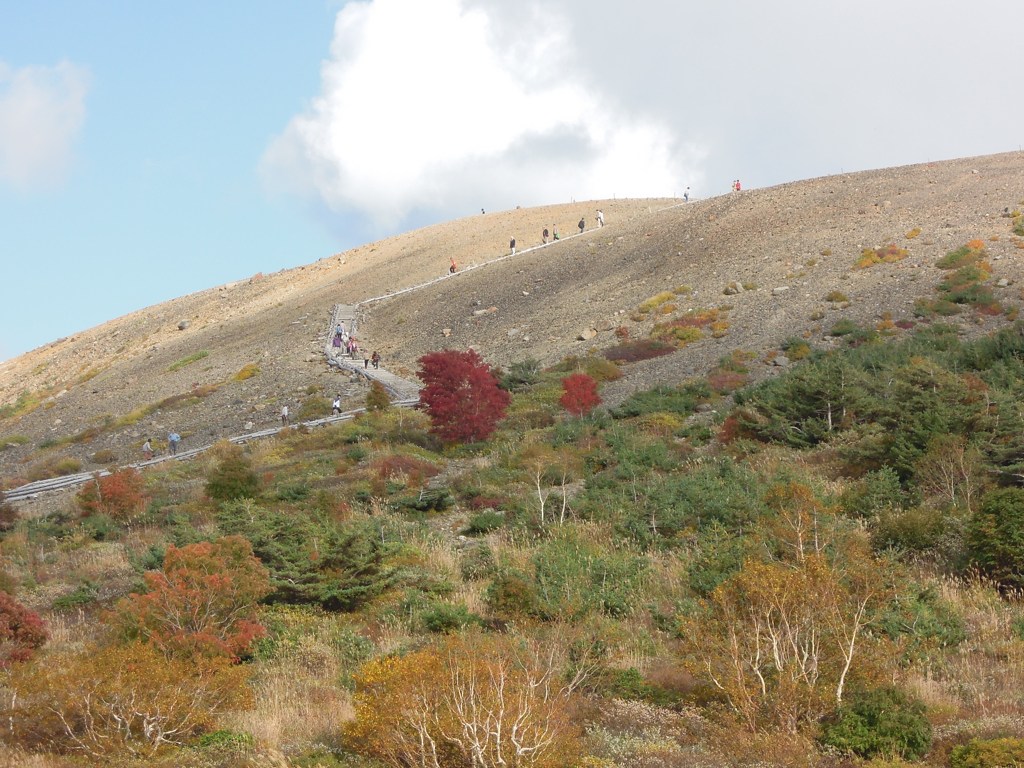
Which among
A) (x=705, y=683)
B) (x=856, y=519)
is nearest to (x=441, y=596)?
(x=705, y=683)

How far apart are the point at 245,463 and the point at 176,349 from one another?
4045cm

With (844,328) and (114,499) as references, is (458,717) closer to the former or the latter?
(114,499)

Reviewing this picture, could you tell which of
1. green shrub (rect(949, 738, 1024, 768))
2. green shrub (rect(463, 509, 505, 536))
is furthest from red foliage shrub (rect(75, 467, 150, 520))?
green shrub (rect(949, 738, 1024, 768))

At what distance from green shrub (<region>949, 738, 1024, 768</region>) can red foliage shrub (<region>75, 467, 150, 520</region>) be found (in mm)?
18222

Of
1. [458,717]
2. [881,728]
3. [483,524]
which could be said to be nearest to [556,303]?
[483,524]

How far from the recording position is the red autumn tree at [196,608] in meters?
9.55

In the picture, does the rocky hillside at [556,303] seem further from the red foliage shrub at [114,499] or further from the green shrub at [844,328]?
the red foliage shrub at [114,499]

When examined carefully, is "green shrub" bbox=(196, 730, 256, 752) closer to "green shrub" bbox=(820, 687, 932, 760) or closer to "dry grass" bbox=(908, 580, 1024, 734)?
"green shrub" bbox=(820, 687, 932, 760)

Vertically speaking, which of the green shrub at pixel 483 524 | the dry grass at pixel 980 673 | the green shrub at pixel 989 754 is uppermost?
the green shrub at pixel 989 754

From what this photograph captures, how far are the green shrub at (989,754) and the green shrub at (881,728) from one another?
0.89 ft

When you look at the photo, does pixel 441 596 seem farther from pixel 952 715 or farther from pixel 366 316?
pixel 366 316

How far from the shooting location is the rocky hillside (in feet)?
120

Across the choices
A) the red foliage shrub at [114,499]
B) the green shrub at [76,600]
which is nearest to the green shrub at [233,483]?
the red foliage shrub at [114,499]

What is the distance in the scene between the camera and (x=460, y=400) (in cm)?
2567
